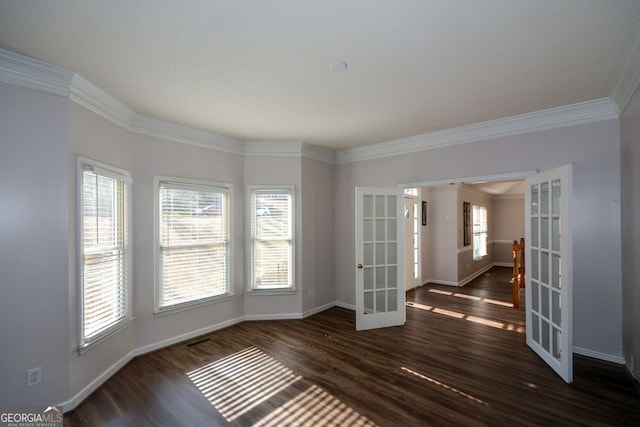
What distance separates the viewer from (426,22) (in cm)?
176

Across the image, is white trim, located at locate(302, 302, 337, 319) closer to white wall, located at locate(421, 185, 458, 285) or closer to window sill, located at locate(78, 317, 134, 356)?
window sill, located at locate(78, 317, 134, 356)

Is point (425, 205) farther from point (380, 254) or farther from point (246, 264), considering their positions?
point (246, 264)

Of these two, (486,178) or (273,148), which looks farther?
(273,148)

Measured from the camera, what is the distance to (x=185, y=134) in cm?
367

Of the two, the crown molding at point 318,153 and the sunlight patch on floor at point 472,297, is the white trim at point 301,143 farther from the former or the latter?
the sunlight patch on floor at point 472,297

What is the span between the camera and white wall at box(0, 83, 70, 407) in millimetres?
2100

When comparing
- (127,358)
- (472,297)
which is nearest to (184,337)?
(127,358)

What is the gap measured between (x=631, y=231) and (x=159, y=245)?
4.78 meters

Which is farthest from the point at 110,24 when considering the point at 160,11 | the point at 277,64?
the point at 277,64

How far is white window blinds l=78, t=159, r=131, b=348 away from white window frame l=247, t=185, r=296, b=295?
159 cm

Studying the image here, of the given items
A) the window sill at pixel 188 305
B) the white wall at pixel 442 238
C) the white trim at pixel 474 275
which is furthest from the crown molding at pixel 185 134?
the white trim at pixel 474 275

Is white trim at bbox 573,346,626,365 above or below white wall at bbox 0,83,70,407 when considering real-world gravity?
below

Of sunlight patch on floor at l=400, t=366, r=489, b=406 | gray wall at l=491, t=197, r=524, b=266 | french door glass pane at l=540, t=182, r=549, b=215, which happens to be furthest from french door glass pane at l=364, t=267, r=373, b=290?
gray wall at l=491, t=197, r=524, b=266

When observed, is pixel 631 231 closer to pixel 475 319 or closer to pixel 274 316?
pixel 475 319
